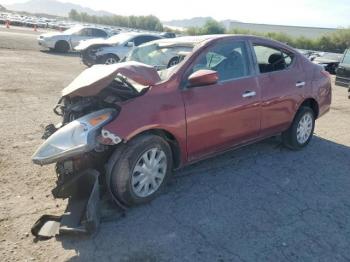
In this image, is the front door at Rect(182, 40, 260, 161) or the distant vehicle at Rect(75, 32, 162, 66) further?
the distant vehicle at Rect(75, 32, 162, 66)

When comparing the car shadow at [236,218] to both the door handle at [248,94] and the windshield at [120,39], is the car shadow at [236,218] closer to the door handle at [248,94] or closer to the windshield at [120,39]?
the door handle at [248,94]

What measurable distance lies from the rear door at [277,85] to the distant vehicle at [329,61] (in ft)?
59.1

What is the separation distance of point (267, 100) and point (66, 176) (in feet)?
9.49

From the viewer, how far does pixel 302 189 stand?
4836mm

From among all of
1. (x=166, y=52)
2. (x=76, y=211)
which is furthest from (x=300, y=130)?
(x=76, y=211)

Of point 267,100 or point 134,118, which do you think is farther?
point 267,100

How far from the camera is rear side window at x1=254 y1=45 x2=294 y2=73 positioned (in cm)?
540

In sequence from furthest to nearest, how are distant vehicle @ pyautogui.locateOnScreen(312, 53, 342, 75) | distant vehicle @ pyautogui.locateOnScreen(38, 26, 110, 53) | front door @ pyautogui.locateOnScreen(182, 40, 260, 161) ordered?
distant vehicle @ pyautogui.locateOnScreen(312, 53, 342, 75) → distant vehicle @ pyautogui.locateOnScreen(38, 26, 110, 53) → front door @ pyautogui.locateOnScreen(182, 40, 260, 161)

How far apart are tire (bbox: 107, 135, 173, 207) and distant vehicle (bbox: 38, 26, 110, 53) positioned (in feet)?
59.4

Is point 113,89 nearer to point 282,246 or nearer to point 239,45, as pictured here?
point 239,45

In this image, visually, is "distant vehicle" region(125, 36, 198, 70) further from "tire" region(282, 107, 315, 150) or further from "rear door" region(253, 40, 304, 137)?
"tire" region(282, 107, 315, 150)

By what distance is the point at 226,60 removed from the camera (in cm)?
491

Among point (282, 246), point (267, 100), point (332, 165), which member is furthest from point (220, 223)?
point (332, 165)

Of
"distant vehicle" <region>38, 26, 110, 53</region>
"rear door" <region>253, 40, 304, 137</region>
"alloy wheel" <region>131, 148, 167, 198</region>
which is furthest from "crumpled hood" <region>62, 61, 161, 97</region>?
"distant vehicle" <region>38, 26, 110, 53</region>
